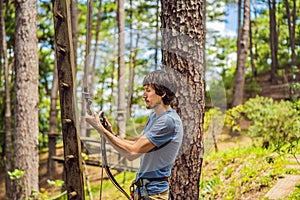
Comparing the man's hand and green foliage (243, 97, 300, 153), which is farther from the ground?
the man's hand

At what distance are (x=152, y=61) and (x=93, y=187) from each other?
676cm

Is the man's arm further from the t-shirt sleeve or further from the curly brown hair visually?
the curly brown hair

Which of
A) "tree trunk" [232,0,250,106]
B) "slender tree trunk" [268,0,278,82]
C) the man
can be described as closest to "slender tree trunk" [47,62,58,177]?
"tree trunk" [232,0,250,106]

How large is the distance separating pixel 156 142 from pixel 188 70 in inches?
50.2

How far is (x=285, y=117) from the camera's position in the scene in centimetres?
650

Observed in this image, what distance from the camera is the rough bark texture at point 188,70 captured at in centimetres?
367

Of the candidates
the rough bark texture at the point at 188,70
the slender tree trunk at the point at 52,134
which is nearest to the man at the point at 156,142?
the rough bark texture at the point at 188,70

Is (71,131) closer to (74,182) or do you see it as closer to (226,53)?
(74,182)

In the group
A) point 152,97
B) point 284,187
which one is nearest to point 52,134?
point 284,187

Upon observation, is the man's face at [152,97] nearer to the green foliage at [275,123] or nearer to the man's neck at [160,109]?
the man's neck at [160,109]

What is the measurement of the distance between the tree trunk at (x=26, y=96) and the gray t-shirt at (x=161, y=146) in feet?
13.9

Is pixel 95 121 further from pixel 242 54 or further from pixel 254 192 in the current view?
pixel 242 54

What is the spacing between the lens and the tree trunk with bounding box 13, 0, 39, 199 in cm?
655

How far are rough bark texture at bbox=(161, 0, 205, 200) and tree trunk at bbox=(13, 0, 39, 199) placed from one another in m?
3.26
